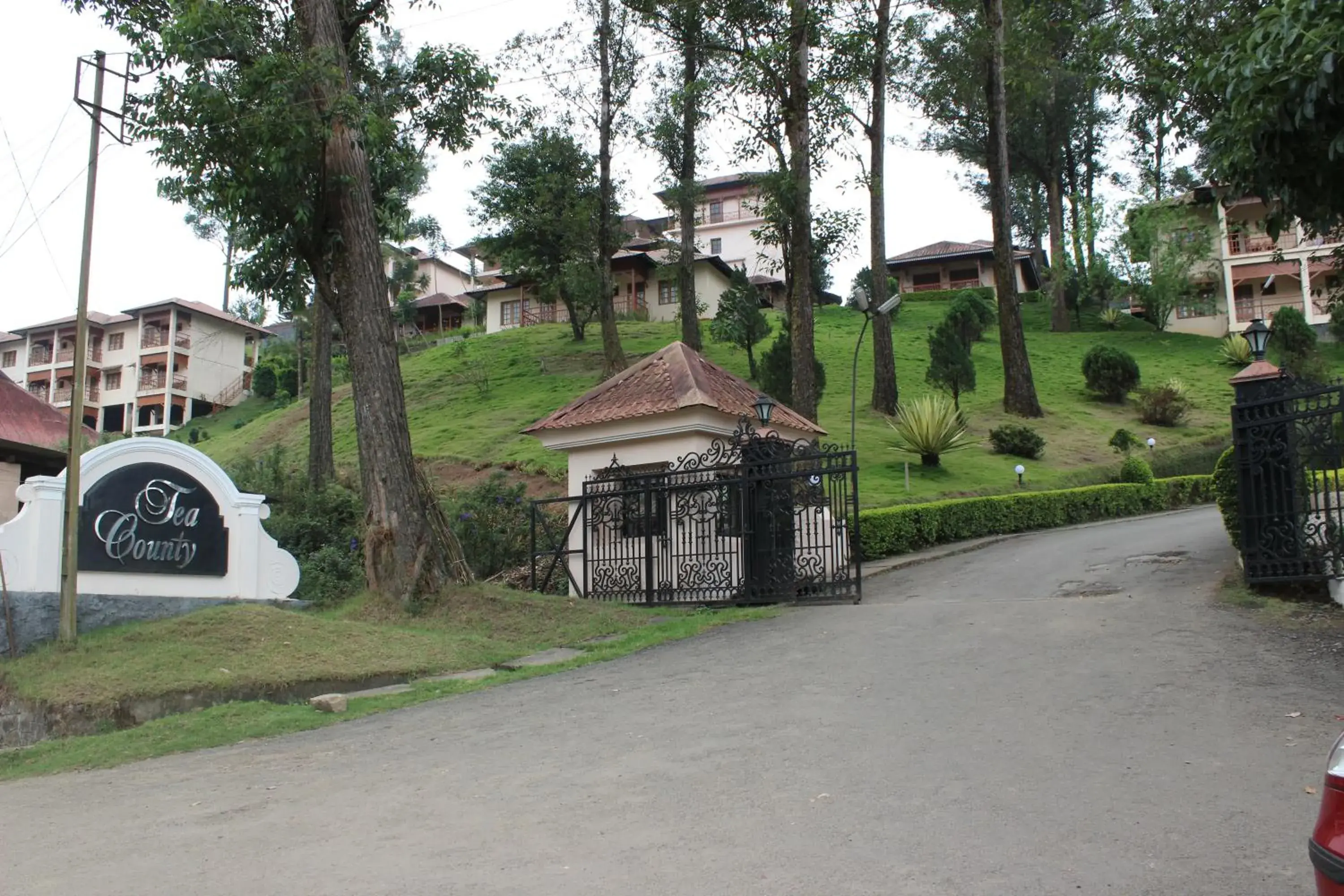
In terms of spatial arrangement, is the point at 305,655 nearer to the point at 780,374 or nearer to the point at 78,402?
the point at 78,402

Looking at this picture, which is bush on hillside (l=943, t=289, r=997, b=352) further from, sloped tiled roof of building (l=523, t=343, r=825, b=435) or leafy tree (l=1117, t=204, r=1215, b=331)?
sloped tiled roof of building (l=523, t=343, r=825, b=435)

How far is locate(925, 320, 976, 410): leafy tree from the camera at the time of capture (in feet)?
95.3

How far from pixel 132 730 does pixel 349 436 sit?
25.3 metres

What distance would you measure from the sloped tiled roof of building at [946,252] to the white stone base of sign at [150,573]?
55908 mm

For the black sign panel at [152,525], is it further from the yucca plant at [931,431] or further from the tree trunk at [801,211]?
the yucca plant at [931,431]

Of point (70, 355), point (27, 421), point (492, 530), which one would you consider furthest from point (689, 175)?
point (70, 355)

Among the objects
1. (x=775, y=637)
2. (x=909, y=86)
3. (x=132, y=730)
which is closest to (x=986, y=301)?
(x=909, y=86)

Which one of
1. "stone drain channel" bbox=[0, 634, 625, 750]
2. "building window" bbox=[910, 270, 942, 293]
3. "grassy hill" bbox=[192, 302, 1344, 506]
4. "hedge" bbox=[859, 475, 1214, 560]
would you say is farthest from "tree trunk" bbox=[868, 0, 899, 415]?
"building window" bbox=[910, 270, 942, 293]

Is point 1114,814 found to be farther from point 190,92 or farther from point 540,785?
point 190,92

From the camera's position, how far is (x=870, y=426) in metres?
29.1

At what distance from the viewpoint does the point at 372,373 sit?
13344 millimetres

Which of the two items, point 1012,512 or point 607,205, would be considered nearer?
point 1012,512

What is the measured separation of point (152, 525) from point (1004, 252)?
2533cm

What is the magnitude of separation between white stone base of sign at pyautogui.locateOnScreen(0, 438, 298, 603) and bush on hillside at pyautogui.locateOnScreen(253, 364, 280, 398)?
45651 mm
